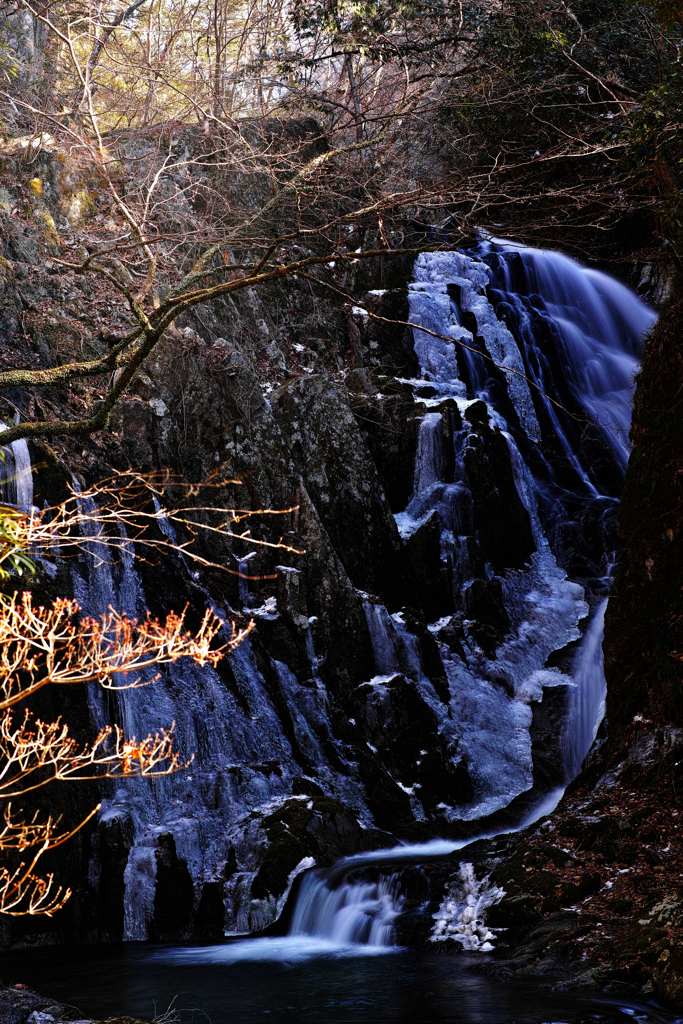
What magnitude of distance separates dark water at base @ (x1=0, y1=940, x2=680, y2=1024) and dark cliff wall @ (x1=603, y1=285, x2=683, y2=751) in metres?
3.04

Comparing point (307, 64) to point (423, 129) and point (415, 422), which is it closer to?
point (423, 129)

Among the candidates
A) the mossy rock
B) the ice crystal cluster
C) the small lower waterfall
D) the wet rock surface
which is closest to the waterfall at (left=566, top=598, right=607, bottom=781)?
the ice crystal cluster

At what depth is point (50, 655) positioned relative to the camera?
306 cm

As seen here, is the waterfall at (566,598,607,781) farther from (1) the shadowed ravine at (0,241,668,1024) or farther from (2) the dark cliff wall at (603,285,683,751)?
(2) the dark cliff wall at (603,285,683,751)

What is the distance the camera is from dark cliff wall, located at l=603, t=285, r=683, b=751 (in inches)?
314

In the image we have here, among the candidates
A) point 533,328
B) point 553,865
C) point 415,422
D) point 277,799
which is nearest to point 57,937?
point 277,799

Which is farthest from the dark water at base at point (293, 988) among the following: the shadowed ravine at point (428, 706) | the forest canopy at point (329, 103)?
the forest canopy at point (329, 103)

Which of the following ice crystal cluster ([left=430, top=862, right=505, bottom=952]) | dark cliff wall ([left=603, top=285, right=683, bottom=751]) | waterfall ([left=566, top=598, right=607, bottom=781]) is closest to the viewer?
ice crystal cluster ([left=430, top=862, right=505, bottom=952])

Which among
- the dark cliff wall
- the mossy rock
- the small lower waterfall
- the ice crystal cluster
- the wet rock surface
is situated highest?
the mossy rock

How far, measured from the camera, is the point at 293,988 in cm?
648

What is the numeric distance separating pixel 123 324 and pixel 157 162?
289 centimetres

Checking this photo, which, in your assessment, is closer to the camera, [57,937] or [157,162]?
[57,937]

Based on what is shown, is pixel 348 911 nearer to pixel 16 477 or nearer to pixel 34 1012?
pixel 34 1012

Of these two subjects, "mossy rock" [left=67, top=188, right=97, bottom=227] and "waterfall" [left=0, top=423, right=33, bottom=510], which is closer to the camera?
"waterfall" [left=0, top=423, right=33, bottom=510]
